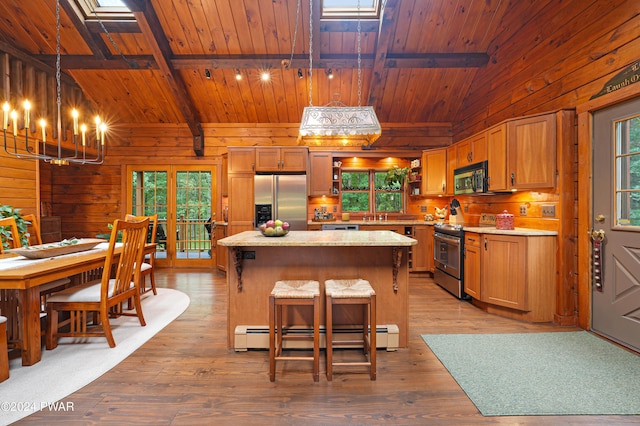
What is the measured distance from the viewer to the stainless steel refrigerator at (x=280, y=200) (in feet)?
17.8

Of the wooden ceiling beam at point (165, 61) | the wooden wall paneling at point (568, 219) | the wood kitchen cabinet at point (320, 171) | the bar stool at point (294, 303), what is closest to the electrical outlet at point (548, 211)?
the wooden wall paneling at point (568, 219)

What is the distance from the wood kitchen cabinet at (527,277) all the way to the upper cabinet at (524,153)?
0.69 m

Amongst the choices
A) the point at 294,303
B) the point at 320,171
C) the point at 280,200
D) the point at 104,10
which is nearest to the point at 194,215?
the point at 280,200

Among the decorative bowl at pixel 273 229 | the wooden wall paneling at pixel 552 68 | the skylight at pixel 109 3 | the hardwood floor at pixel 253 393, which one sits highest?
the skylight at pixel 109 3

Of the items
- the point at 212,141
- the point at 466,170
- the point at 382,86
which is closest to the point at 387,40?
the point at 382,86

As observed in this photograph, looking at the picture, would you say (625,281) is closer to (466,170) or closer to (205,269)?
(466,170)

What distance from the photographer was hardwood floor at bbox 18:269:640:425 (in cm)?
177

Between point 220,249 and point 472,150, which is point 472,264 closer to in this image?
point 472,150

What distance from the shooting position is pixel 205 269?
236 inches

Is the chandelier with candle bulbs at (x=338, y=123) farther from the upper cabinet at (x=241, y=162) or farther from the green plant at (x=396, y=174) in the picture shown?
the green plant at (x=396, y=174)

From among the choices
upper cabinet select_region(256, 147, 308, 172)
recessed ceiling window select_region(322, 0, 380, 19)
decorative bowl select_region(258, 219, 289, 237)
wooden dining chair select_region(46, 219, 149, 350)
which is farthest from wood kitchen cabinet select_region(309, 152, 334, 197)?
wooden dining chair select_region(46, 219, 149, 350)

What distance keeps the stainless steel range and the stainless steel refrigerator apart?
2.30 meters

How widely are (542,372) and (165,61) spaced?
5.97 metres

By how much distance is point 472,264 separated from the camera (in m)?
3.84
